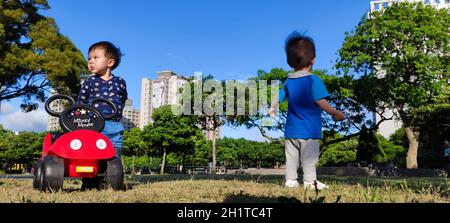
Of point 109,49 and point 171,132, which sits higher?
point 171,132

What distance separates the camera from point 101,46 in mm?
4762

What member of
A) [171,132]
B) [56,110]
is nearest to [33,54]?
[56,110]

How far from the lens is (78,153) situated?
3.63 m

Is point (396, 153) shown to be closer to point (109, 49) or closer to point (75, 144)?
point (109, 49)

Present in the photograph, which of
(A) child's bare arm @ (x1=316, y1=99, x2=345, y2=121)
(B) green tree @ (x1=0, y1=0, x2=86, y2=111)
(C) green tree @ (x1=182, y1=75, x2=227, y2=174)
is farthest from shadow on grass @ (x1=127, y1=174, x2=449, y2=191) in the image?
(C) green tree @ (x1=182, y1=75, x2=227, y2=174)

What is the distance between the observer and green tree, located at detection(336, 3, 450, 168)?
65.1ft

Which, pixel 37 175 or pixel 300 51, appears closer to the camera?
pixel 37 175

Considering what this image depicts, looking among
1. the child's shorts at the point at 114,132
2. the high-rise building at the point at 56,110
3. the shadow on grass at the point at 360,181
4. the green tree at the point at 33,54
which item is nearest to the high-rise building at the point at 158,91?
the high-rise building at the point at 56,110

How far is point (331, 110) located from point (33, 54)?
513 inches

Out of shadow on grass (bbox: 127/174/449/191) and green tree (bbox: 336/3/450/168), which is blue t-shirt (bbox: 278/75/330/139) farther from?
green tree (bbox: 336/3/450/168)

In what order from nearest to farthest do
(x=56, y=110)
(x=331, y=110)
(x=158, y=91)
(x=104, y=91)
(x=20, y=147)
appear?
(x=331, y=110) < (x=104, y=91) < (x=56, y=110) < (x=20, y=147) < (x=158, y=91)

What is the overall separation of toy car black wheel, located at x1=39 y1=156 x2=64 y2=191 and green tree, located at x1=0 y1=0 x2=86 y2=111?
11439mm
